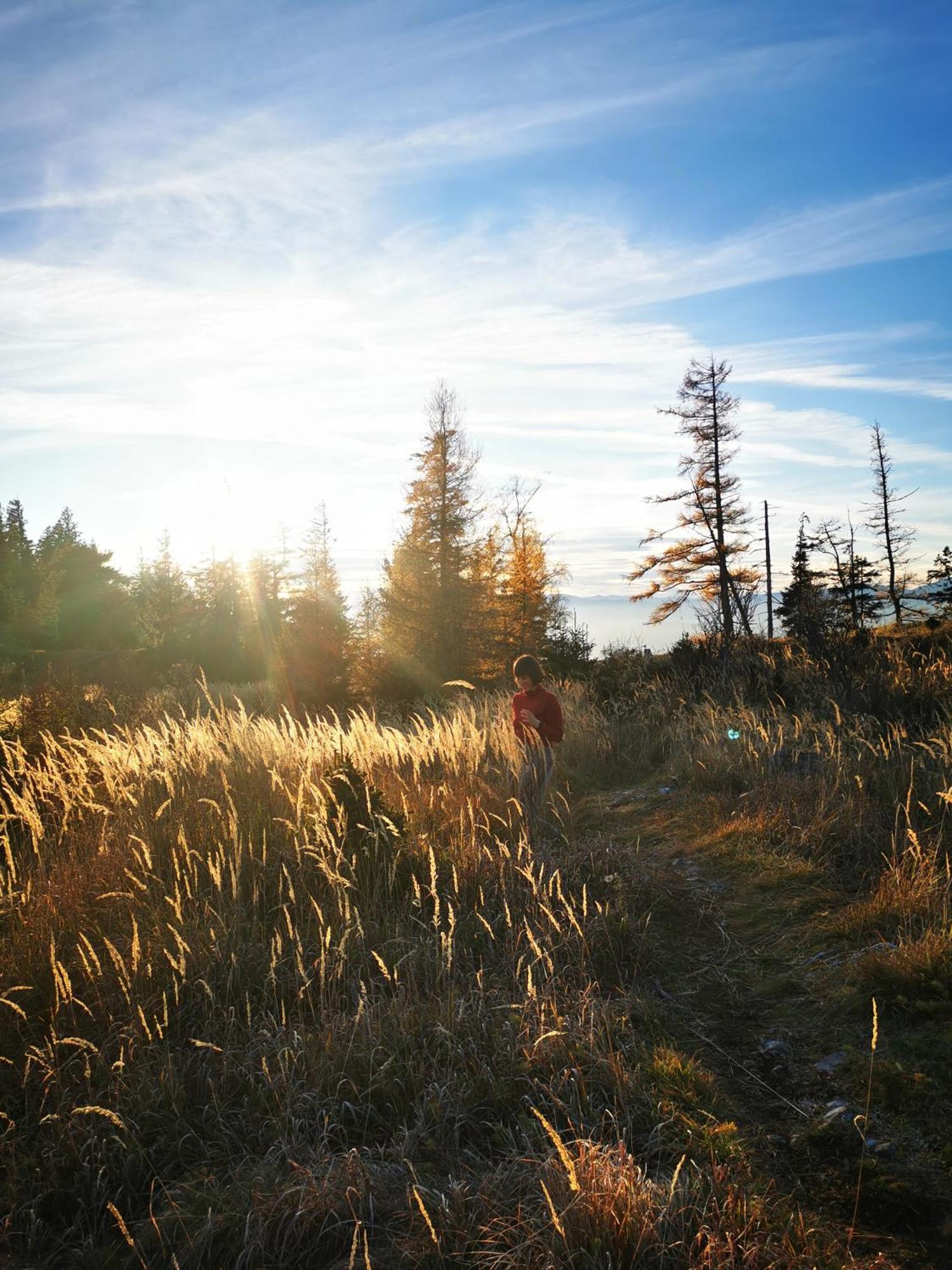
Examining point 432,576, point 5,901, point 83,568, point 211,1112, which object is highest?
point 83,568

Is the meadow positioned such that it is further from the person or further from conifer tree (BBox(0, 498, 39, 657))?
conifer tree (BBox(0, 498, 39, 657))

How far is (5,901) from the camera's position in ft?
13.4

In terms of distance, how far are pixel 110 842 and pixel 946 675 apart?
921 centimetres

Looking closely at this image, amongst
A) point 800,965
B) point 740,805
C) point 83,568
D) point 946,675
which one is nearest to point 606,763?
point 740,805

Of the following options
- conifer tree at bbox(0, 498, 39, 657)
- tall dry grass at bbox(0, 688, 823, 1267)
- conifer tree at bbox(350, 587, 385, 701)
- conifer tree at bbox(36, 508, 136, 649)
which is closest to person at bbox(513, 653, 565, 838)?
tall dry grass at bbox(0, 688, 823, 1267)

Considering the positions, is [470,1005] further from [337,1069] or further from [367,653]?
[367,653]

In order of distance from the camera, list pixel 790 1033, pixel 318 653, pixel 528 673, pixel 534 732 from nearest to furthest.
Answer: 1. pixel 790 1033
2. pixel 534 732
3. pixel 528 673
4. pixel 318 653

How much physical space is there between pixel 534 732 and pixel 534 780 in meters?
0.44

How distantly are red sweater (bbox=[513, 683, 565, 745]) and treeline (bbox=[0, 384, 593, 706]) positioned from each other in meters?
12.3

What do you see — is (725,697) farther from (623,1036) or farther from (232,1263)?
(232,1263)

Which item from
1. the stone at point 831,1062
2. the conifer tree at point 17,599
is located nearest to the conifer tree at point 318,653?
the stone at point 831,1062

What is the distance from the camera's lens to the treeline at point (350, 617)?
20750mm

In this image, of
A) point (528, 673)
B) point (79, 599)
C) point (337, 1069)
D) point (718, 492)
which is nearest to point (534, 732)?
point (528, 673)

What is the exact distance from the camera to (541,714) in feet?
24.2
